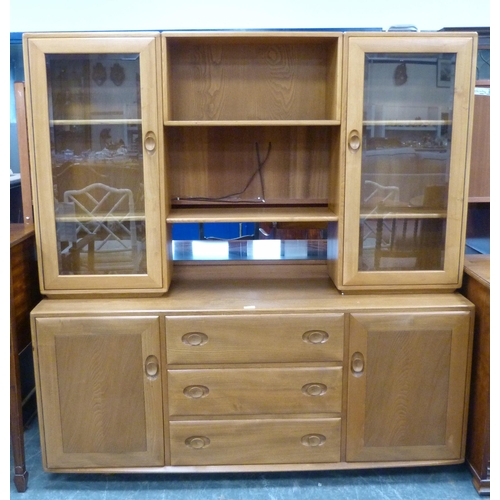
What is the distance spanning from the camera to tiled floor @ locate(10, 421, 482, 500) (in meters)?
1.72

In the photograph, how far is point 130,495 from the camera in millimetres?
1732

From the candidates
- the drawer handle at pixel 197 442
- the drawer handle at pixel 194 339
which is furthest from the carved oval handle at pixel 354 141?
the drawer handle at pixel 197 442

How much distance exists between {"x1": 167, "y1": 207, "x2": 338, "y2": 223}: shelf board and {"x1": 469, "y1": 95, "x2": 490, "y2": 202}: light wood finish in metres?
0.64

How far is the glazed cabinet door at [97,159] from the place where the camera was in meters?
1.60

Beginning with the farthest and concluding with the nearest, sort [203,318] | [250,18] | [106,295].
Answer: [250,18]
[106,295]
[203,318]

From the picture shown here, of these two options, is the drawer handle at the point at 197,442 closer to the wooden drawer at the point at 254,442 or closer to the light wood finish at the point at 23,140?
the wooden drawer at the point at 254,442

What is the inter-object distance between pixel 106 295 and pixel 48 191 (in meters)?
0.42

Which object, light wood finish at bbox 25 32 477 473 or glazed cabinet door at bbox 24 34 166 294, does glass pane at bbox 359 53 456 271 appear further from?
glazed cabinet door at bbox 24 34 166 294

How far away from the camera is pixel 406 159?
5.80 ft

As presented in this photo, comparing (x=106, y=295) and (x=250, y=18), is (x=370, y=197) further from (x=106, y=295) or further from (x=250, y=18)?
(x=250, y=18)

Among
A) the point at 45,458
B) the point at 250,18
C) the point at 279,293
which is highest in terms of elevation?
the point at 250,18

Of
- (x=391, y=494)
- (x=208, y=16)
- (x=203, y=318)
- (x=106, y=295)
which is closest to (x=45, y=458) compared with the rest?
(x=106, y=295)

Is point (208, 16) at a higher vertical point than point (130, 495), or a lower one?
higher

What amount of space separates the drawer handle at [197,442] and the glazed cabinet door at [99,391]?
100 millimetres
